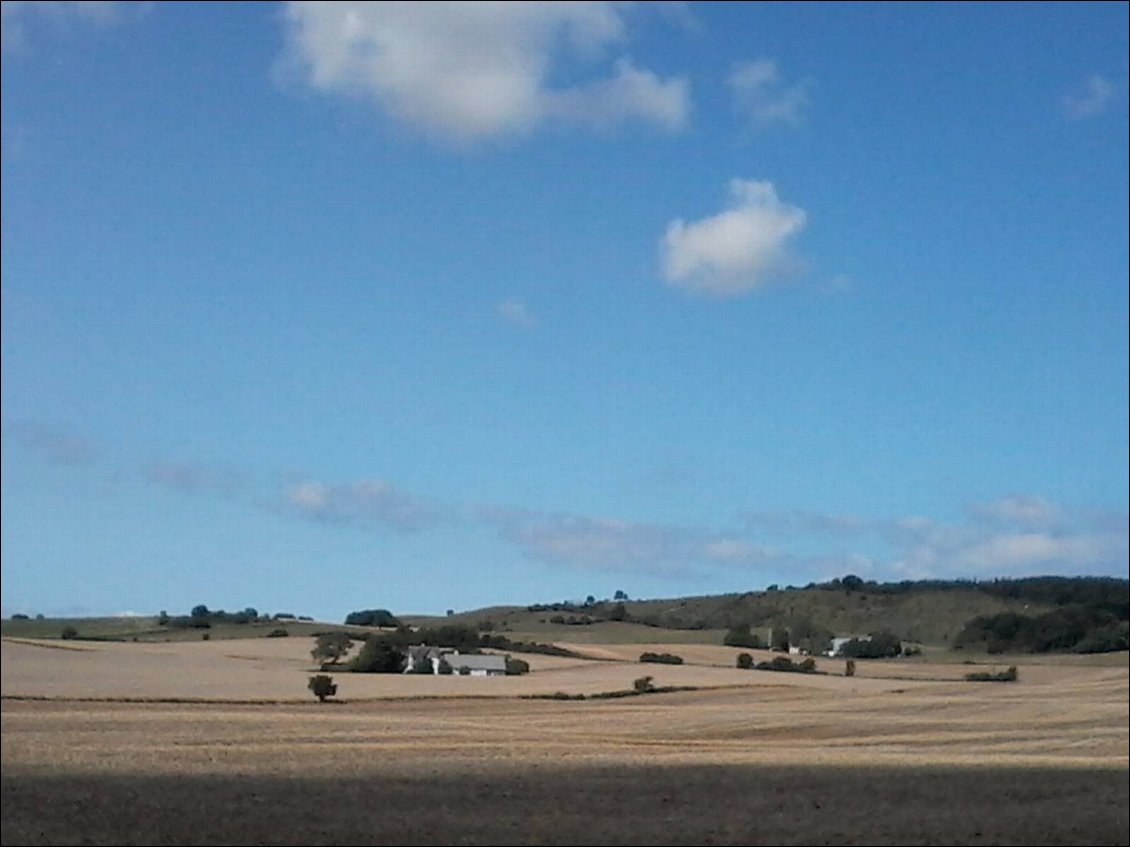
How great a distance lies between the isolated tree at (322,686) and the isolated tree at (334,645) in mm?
1229

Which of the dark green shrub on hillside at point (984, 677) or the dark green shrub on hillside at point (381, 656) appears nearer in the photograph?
the dark green shrub on hillside at point (381, 656)

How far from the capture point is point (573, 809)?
858 inches

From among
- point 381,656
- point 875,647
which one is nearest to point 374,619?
point 381,656

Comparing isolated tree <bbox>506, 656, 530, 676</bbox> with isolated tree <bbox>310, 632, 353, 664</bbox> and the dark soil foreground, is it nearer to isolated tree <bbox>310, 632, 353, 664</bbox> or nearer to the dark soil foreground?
isolated tree <bbox>310, 632, 353, 664</bbox>

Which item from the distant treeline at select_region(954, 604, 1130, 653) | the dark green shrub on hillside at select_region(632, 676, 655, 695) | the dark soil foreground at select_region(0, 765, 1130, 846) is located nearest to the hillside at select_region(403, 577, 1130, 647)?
the distant treeline at select_region(954, 604, 1130, 653)

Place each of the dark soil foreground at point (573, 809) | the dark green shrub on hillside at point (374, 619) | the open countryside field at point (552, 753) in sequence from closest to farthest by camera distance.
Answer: the dark soil foreground at point (573, 809) < the open countryside field at point (552, 753) < the dark green shrub on hillside at point (374, 619)

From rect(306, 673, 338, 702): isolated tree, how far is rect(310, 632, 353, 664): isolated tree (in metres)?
1.23

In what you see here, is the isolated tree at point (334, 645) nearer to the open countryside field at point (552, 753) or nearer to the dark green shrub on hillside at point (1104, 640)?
the open countryside field at point (552, 753)

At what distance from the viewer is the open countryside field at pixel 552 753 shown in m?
20.2

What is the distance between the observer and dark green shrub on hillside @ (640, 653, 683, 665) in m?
48.2

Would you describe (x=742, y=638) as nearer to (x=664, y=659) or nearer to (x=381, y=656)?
(x=664, y=659)

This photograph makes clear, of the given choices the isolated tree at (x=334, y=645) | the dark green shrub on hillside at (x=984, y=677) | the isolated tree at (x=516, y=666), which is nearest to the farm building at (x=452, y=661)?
the isolated tree at (x=516, y=666)

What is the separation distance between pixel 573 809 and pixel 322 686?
22925 millimetres

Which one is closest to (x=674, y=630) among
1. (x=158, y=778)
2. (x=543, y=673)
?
(x=543, y=673)
